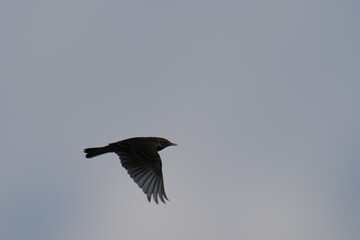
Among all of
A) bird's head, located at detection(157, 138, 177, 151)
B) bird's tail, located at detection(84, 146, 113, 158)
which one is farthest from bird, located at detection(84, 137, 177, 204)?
bird's head, located at detection(157, 138, 177, 151)

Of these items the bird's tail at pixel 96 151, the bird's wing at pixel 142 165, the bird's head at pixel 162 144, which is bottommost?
the bird's wing at pixel 142 165

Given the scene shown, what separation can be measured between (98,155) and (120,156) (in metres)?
0.62

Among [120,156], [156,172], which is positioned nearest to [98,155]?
[120,156]

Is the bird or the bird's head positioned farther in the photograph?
the bird's head

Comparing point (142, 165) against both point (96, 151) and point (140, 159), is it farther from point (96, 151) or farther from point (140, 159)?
point (96, 151)

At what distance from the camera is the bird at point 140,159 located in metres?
13.6

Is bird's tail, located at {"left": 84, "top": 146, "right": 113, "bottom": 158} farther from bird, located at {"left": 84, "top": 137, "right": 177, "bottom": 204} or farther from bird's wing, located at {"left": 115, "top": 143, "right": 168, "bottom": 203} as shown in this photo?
bird's wing, located at {"left": 115, "top": 143, "right": 168, "bottom": 203}

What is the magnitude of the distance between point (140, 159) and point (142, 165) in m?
0.18

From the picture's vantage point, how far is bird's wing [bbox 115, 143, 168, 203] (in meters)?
13.6

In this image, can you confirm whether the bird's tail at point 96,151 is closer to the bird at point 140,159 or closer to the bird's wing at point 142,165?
the bird at point 140,159

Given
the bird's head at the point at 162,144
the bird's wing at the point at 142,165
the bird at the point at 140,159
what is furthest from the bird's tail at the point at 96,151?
the bird's head at the point at 162,144

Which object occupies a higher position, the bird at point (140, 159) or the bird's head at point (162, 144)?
the bird's head at point (162, 144)

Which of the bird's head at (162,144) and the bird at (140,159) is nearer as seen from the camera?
the bird at (140,159)

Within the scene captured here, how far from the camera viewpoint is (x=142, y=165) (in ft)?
45.5
